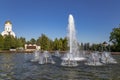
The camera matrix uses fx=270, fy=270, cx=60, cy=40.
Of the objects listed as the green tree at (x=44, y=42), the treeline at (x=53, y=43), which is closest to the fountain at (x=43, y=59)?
the treeline at (x=53, y=43)

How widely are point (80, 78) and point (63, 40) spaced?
414 ft

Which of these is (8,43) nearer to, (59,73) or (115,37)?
(115,37)

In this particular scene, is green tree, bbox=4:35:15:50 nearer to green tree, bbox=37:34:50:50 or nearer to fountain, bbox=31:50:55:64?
green tree, bbox=37:34:50:50

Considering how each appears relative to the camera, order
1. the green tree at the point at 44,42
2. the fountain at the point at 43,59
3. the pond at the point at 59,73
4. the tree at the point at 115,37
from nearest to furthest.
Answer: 1. the pond at the point at 59,73
2. the fountain at the point at 43,59
3. the tree at the point at 115,37
4. the green tree at the point at 44,42

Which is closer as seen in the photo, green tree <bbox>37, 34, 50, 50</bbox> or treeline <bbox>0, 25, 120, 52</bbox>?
treeline <bbox>0, 25, 120, 52</bbox>

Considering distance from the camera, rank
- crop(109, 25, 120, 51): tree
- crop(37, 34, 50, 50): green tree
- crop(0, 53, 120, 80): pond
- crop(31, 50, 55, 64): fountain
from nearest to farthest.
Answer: crop(0, 53, 120, 80): pond
crop(31, 50, 55, 64): fountain
crop(109, 25, 120, 51): tree
crop(37, 34, 50, 50): green tree

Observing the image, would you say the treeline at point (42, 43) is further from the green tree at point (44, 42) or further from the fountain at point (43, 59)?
the fountain at point (43, 59)

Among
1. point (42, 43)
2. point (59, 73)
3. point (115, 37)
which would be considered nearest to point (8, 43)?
point (42, 43)

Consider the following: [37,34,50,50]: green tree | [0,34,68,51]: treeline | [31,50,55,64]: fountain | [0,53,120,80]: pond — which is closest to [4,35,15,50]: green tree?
[0,34,68,51]: treeline

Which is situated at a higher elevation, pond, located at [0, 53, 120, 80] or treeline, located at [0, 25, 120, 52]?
treeline, located at [0, 25, 120, 52]

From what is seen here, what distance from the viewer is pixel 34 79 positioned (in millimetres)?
20875

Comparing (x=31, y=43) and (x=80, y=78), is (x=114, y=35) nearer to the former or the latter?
(x=31, y=43)

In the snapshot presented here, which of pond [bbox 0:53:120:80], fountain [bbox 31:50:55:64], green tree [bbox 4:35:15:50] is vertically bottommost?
pond [bbox 0:53:120:80]

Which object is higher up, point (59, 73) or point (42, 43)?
point (42, 43)
